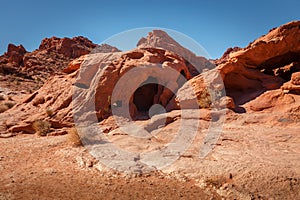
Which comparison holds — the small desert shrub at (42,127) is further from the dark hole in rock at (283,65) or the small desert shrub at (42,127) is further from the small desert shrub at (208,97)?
the dark hole in rock at (283,65)

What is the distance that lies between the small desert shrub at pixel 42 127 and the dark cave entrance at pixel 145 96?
480 centimetres

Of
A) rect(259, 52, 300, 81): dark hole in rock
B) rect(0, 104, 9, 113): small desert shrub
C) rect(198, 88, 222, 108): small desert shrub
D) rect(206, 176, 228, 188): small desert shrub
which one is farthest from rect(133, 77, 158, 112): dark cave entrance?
rect(206, 176, 228, 188): small desert shrub

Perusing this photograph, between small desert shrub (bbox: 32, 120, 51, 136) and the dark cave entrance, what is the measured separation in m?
4.80

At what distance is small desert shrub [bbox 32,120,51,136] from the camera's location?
9055mm

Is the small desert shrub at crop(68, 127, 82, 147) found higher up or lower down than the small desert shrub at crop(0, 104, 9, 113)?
lower down

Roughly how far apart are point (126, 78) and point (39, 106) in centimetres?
466

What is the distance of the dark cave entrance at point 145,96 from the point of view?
12.6m

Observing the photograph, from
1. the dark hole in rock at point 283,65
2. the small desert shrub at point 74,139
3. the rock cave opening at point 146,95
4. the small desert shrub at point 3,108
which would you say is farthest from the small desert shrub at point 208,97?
the small desert shrub at point 3,108

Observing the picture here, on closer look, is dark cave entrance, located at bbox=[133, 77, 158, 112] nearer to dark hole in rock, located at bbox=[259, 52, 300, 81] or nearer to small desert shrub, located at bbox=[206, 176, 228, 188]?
dark hole in rock, located at bbox=[259, 52, 300, 81]

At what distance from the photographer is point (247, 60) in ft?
35.8

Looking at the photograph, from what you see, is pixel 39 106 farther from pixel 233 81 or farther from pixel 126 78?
pixel 233 81

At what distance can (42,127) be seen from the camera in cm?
920

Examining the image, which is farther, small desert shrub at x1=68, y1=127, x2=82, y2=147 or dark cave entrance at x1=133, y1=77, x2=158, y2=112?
dark cave entrance at x1=133, y1=77, x2=158, y2=112

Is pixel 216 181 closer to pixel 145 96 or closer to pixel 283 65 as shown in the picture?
pixel 145 96
